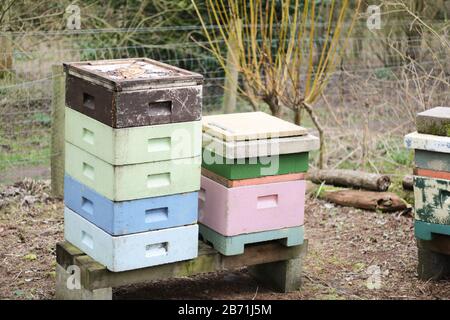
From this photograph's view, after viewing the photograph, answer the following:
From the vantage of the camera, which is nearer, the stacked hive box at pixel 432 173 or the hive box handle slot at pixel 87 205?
the hive box handle slot at pixel 87 205

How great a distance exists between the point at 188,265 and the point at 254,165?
69 centimetres

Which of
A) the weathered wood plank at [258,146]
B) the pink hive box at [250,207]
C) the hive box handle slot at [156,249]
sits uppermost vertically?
the weathered wood plank at [258,146]

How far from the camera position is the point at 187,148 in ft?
15.2

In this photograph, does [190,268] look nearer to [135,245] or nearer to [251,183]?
[135,245]

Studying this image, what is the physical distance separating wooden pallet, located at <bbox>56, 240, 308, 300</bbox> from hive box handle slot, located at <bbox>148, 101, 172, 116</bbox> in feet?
2.89

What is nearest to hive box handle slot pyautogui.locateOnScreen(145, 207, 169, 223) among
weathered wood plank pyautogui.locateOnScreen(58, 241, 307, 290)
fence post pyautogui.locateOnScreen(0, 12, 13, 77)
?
weathered wood plank pyautogui.locateOnScreen(58, 241, 307, 290)

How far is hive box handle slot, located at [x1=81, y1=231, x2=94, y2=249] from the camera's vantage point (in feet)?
15.7

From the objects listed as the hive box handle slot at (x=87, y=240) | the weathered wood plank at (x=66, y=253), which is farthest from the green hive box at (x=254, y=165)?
the weathered wood plank at (x=66, y=253)

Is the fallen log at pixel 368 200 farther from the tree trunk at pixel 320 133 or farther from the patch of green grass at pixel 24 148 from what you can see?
the patch of green grass at pixel 24 148

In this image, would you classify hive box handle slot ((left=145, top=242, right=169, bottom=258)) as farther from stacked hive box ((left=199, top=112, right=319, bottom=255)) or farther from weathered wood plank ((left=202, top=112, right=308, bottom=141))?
weathered wood plank ((left=202, top=112, right=308, bottom=141))

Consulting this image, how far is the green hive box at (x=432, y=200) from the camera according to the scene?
514 cm

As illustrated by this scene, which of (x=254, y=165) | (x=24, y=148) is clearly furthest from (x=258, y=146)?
(x=24, y=148)

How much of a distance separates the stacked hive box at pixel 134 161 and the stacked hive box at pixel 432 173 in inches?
56.7

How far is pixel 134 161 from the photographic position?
4.49 metres
